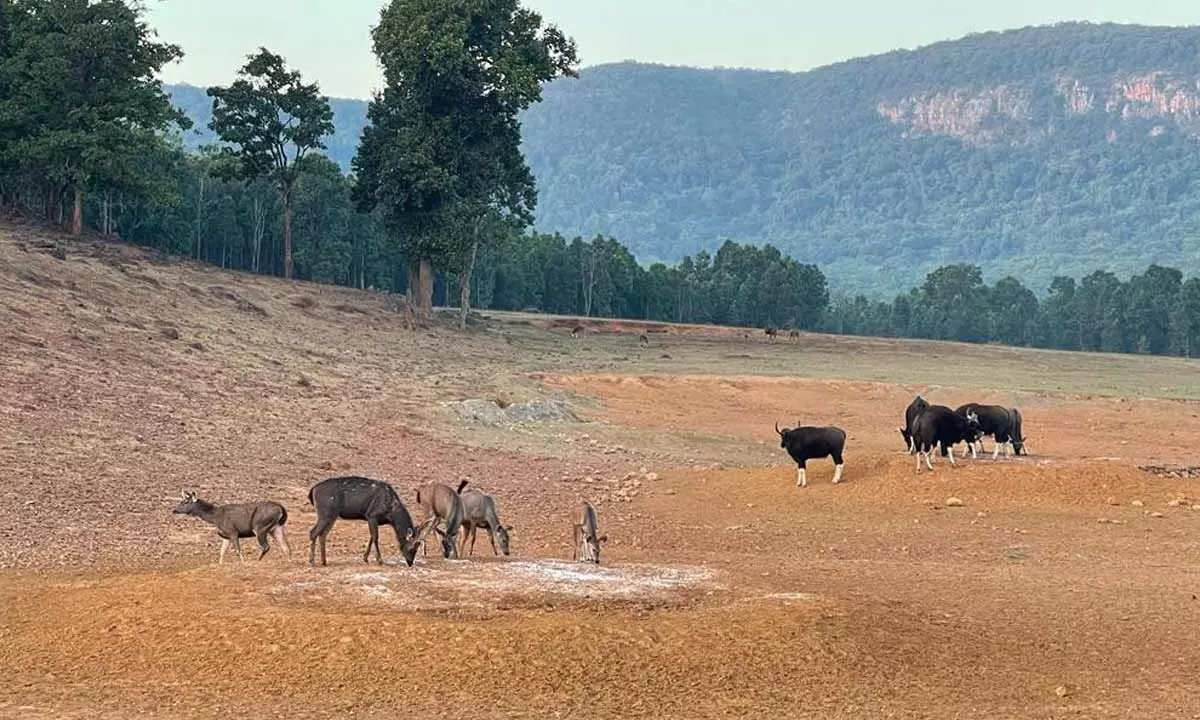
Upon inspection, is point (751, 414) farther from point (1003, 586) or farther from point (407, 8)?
point (407, 8)

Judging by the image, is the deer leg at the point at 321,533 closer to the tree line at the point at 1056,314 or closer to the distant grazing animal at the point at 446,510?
the distant grazing animal at the point at 446,510

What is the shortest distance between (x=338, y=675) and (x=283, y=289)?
49.3 meters

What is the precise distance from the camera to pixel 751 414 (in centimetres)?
3972

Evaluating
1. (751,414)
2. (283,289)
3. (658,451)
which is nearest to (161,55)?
(283,289)

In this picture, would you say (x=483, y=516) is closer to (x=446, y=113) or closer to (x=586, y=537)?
(x=586, y=537)

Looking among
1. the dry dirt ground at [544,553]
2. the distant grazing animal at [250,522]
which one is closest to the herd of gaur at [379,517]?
the distant grazing animal at [250,522]

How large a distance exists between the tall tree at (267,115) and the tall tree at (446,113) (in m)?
4.91

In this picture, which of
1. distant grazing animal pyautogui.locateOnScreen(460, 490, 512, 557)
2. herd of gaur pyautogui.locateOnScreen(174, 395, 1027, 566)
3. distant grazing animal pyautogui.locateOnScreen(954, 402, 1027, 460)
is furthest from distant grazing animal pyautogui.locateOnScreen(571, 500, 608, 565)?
distant grazing animal pyautogui.locateOnScreen(954, 402, 1027, 460)

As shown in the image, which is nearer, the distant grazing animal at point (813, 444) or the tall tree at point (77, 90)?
the distant grazing animal at point (813, 444)

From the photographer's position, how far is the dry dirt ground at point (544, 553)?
34.6 ft

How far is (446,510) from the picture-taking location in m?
16.2

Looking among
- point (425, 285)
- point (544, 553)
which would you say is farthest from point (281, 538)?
point (425, 285)

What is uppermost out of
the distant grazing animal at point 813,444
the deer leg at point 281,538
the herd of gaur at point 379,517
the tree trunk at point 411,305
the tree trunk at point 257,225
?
the tree trunk at point 257,225

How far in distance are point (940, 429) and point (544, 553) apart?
34.7ft
